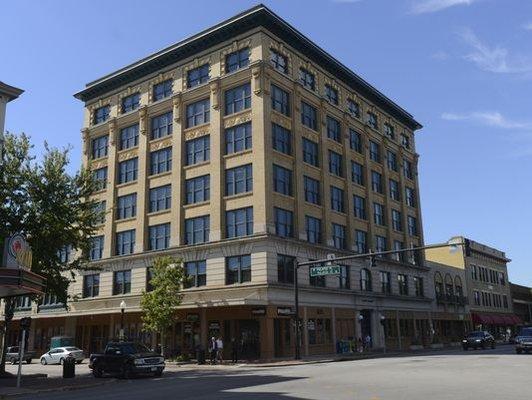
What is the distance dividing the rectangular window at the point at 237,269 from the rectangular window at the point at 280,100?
1214 centimetres

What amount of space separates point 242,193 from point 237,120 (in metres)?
5.95

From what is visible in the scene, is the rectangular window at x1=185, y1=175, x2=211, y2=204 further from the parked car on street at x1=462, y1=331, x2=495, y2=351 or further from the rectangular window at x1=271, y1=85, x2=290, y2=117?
the parked car on street at x1=462, y1=331, x2=495, y2=351

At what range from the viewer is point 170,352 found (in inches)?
1724

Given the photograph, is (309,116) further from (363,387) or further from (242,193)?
(363,387)

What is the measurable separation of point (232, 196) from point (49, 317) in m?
24.7

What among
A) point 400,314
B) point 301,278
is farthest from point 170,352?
point 400,314

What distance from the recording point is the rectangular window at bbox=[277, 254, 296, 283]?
41.8m

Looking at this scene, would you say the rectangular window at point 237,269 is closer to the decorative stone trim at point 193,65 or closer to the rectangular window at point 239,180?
the rectangular window at point 239,180

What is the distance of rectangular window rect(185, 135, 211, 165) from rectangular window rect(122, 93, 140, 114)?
348 inches

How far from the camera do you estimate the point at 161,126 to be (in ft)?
166

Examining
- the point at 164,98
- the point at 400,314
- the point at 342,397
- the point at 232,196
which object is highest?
the point at 164,98

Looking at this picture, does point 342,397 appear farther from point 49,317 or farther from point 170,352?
point 49,317

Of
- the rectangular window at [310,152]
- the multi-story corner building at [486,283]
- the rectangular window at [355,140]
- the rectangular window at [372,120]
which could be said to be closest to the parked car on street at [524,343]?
the rectangular window at [310,152]

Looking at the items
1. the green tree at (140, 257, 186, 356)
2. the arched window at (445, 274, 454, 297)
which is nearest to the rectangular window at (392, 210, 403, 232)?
the arched window at (445, 274, 454, 297)
